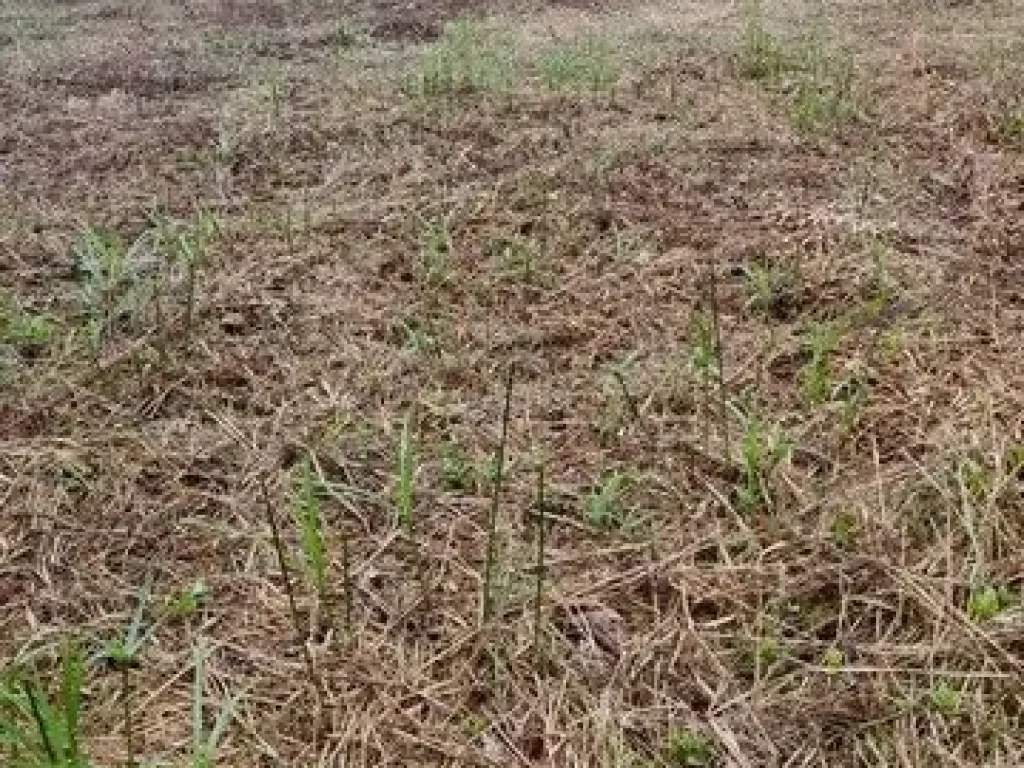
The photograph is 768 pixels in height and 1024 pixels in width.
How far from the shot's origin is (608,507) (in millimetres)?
1691

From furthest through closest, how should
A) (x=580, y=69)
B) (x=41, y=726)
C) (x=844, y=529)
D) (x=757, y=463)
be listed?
1. (x=580, y=69)
2. (x=757, y=463)
3. (x=844, y=529)
4. (x=41, y=726)

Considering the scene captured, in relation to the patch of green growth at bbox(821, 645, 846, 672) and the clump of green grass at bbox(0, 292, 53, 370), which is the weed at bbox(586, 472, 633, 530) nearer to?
the patch of green growth at bbox(821, 645, 846, 672)

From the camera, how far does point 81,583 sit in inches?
61.7

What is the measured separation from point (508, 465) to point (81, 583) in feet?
2.25

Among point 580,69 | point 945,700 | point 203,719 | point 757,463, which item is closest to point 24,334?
point 203,719

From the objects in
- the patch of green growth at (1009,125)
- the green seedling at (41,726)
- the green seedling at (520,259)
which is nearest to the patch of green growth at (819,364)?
the green seedling at (520,259)

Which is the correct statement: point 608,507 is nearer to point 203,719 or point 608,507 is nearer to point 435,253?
point 203,719

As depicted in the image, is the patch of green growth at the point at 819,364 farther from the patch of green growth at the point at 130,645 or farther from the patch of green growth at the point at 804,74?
the patch of green growth at the point at 804,74

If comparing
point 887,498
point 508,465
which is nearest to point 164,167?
point 508,465

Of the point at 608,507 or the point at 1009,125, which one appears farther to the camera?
the point at 1009,125

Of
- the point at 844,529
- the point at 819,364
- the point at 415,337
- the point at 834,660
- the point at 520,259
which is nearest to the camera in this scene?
the point at 834,660

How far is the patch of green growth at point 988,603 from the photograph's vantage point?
1427 mm

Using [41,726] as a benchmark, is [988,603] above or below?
below

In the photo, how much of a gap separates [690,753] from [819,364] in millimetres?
960
